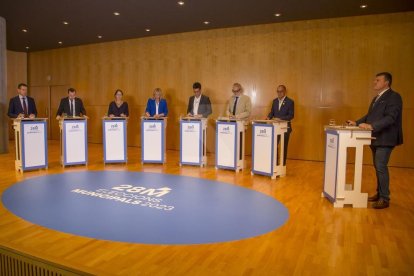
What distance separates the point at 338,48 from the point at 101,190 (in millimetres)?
6178

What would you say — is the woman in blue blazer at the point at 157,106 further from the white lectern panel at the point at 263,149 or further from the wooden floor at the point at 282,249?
the wooden floor at the point at 282,249

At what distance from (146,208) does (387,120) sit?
10.2 ft

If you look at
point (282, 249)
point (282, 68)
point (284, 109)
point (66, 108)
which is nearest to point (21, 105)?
point (66, 108)

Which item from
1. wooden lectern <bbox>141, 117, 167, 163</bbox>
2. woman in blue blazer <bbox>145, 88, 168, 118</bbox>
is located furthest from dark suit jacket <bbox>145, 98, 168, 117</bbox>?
wooden lectern <bbox>141, 117, 167, 163</bbox>

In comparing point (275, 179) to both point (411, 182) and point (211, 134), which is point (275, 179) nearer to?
point (411, 182)

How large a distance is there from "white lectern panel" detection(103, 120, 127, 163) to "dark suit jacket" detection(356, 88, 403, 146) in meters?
4.80

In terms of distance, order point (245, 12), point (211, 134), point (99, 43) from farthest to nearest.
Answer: point (99, 43), point (211, 134), point (245, 12)

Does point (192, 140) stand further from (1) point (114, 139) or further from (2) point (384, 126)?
(2) point (384, 126)

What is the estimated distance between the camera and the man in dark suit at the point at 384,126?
3.92 m

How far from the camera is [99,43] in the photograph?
1079 centimetres

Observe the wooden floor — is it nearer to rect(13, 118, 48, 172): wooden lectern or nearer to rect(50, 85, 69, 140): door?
rect(13, 118, 48, 172): wooden lectern

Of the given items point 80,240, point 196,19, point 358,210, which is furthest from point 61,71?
point 358,210

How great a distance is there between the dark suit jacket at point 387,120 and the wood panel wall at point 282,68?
3.62 meters

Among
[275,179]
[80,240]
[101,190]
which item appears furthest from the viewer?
[275,179]
